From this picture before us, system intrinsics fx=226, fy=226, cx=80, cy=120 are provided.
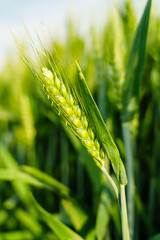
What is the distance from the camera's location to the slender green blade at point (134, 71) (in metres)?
0.43

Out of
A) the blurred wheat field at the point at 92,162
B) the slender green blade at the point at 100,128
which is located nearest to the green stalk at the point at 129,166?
the blurred wheat field at the point at 92,162

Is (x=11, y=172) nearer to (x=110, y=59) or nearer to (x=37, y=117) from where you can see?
(x=110, y=59)

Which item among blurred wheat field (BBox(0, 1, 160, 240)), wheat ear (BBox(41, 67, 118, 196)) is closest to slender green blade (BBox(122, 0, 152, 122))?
blurred wheat field (BBox(0, 1, 160, 240))

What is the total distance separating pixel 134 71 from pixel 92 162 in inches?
10.2

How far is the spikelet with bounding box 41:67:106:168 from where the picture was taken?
0.33 metres

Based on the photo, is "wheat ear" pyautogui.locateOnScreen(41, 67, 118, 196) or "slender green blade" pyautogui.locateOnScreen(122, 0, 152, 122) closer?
"wheat ear" pyautogui.locateOnScreen(41, 67, 118, 196)

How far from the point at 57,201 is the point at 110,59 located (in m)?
0.70

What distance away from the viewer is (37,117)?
3.80 ft

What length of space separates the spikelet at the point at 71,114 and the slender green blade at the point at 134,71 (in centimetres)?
17

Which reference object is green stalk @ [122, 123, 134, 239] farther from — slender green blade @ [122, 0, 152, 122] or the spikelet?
the spikelet

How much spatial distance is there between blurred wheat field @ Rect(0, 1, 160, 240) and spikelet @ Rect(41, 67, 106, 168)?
0.04 metres

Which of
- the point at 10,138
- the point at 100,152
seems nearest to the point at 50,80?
the point at 100,152

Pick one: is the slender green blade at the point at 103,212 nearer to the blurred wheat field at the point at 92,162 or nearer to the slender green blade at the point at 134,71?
the blurred wheat field at the point at 92,162

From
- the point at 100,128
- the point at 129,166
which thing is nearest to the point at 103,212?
the point at 129,166
